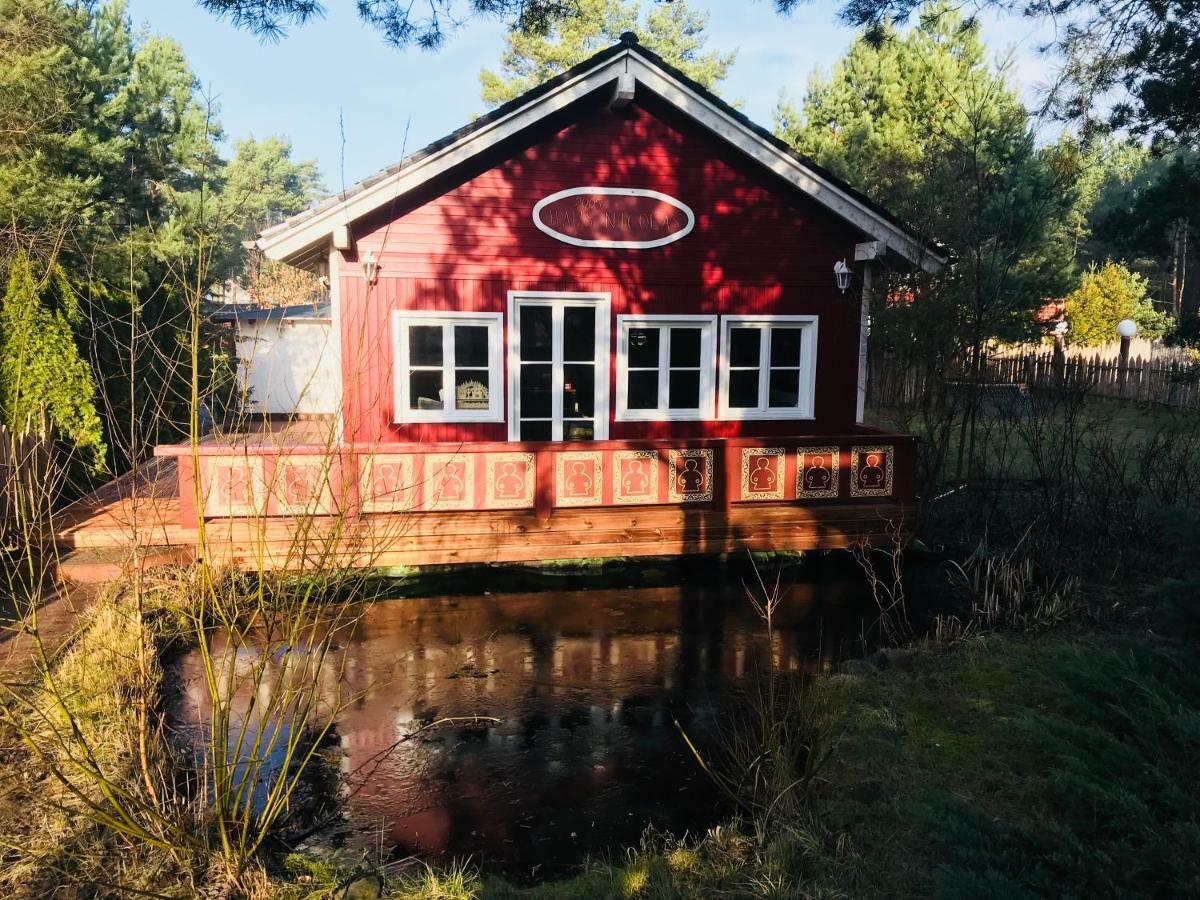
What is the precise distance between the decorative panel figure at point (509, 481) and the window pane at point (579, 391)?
2.30 meters

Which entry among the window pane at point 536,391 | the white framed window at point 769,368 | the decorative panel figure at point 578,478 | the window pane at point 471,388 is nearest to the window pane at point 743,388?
the white framed window at point 769,368

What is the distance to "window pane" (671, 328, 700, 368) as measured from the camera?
40.1 feet

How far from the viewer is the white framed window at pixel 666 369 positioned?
12047mm

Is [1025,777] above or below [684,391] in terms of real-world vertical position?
below

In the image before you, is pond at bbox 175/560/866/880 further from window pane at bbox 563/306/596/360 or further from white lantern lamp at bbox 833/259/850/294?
white lantern lamp at bbox 833/259/850/294

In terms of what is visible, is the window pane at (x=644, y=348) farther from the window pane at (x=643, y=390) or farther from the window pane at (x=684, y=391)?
the window pane at (x=684, y=391)

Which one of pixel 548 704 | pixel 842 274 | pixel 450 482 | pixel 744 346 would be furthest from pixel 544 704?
pixel 842 274

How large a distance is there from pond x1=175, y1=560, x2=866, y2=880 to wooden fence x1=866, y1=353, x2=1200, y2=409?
50.1ft

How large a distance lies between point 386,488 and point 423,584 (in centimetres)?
120

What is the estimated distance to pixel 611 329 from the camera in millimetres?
11883

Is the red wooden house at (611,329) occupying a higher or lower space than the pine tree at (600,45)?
lower

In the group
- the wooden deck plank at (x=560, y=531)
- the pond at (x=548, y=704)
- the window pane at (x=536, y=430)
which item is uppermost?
the window pane at (x=536, y=430)

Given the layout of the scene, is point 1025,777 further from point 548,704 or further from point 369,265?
point 369,265

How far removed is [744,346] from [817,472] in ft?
8.36
